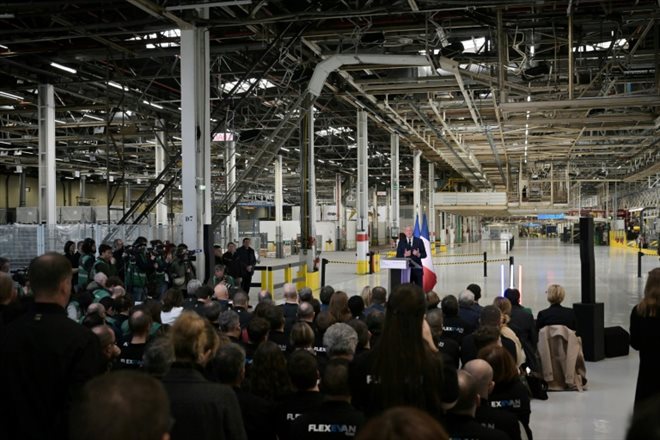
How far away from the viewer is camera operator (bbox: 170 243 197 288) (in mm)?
12273

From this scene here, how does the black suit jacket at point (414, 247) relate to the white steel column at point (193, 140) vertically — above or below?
below

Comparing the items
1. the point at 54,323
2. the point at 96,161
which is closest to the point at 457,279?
the point at 54,323

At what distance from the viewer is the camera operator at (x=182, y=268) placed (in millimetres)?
12273

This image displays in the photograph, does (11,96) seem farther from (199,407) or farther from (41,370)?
(199,407)

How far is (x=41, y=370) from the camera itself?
9.99 ft

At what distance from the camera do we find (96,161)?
126 ft

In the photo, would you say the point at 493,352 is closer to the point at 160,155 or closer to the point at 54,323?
the point at 54,323

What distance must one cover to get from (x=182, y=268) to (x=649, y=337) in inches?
372

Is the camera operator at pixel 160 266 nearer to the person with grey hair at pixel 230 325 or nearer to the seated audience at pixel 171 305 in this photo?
the seated audience at pixel 171 305

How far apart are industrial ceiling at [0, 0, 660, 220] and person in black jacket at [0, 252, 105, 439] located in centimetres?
965

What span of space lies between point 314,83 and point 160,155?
14.0 m

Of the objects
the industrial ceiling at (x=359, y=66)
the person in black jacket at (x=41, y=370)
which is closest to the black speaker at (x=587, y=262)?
the industrial ceiling at (x=359, y=66)

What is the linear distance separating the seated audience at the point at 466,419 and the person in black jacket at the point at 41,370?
6.12 feet

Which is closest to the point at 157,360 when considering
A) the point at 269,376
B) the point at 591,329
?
the point at 269,376
